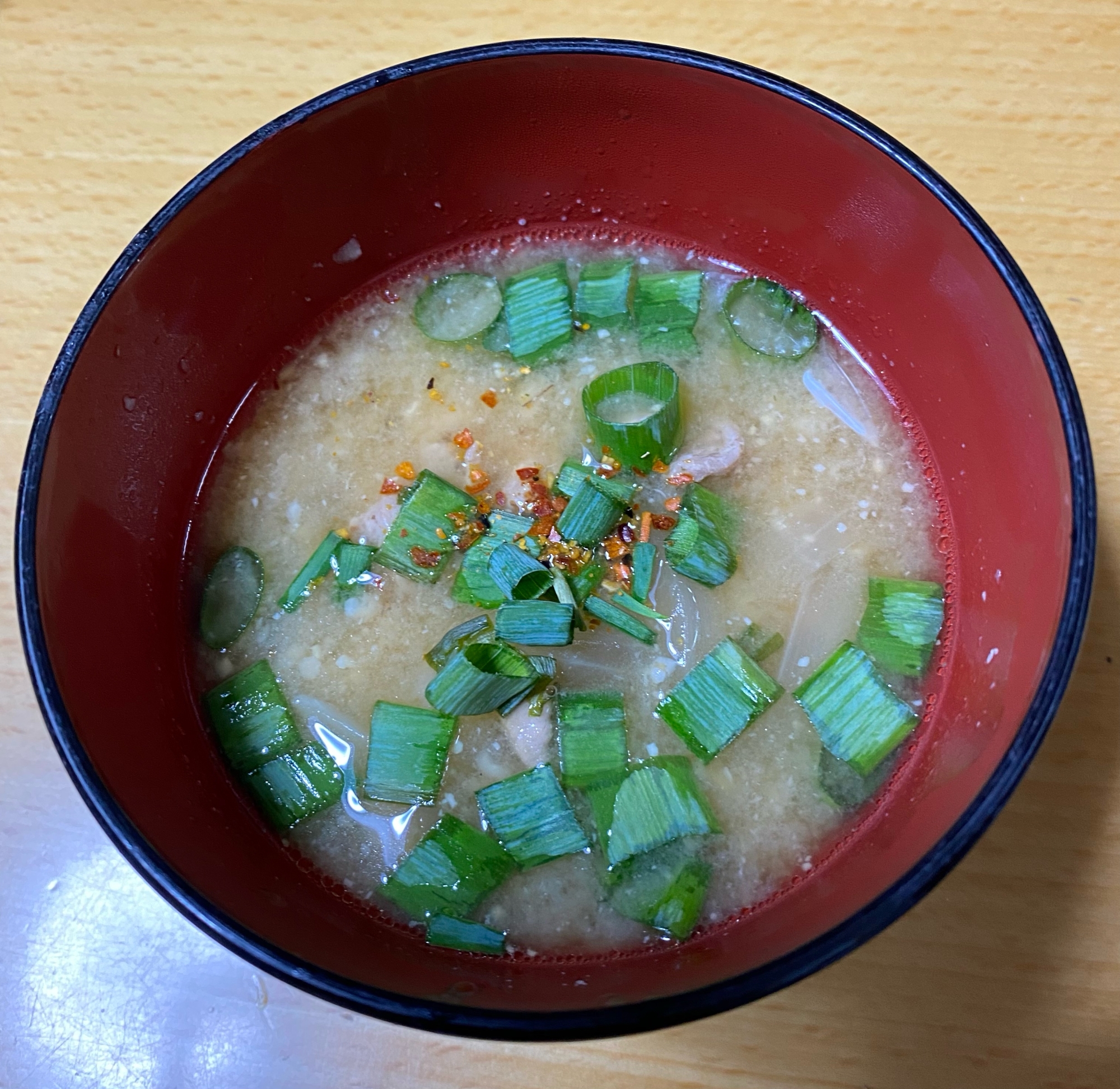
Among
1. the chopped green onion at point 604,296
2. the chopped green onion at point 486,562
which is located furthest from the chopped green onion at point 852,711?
the chopped green onion at point 604,296

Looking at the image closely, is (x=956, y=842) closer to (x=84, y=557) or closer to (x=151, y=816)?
(x=151, y=816)

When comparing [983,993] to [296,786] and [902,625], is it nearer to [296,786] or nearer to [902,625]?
[902,625]

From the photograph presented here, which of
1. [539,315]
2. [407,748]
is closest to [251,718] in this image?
[407,748]

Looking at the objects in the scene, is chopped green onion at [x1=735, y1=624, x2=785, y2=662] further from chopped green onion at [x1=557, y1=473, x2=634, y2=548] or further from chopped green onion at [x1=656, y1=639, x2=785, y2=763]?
chopped green onion at [x1=557, y1=473, x2=634, y2=548]

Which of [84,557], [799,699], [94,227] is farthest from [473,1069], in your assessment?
[94,227]

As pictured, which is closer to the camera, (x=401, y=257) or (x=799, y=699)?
(x=799, y=699)

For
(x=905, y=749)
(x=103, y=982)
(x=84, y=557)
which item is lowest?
(x=103, y=982)
